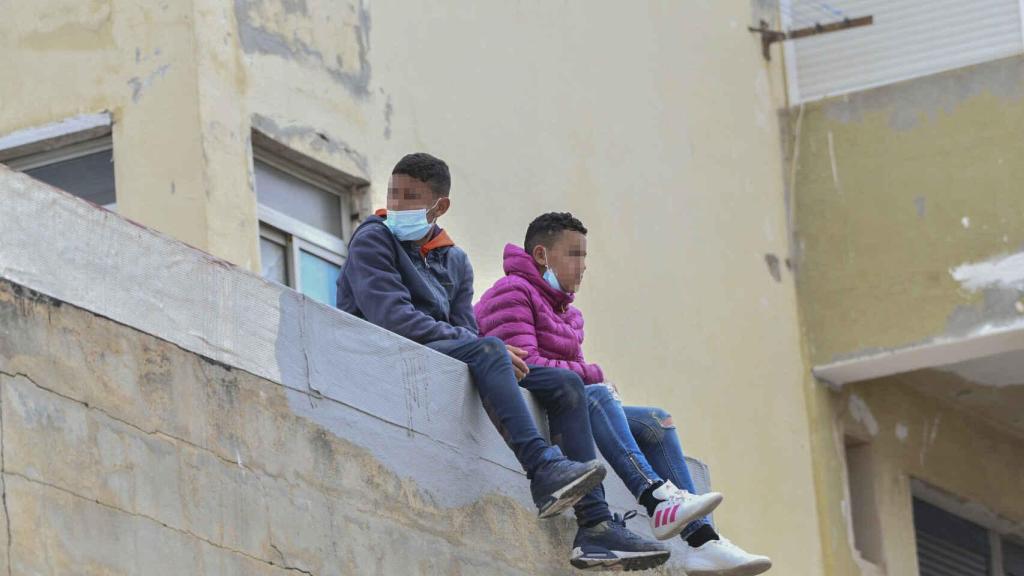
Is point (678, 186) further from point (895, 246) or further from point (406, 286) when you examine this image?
point (406, 286)

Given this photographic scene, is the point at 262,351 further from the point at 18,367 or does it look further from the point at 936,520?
the point at 936,520

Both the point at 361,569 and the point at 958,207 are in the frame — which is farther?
the point at 958,207

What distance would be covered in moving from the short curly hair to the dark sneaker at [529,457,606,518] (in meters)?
1.45

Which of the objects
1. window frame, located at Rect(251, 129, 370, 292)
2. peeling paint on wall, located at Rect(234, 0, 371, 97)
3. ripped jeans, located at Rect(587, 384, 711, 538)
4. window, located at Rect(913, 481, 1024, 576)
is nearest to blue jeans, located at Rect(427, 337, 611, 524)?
ripped jeans, located at Rect(587, 384, 711, 538)

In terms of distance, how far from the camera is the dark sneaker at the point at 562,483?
786 cm

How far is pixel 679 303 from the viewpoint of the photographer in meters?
14.7

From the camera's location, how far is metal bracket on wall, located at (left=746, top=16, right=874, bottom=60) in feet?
52.1

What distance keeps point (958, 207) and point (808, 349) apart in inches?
53.2

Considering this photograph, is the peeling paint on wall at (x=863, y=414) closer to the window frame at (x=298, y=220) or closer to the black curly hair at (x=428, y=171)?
the window frame at (x=298, y=220)

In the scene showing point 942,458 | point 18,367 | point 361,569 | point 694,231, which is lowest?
point 361,569

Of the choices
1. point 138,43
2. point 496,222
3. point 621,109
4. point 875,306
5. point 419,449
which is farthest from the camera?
point 875,306

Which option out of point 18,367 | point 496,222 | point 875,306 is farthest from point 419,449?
point 875,306

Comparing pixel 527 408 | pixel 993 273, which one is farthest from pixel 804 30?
pixel 527 408

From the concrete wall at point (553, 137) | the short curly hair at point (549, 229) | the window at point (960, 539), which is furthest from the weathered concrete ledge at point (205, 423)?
the window at point (960, 539)
